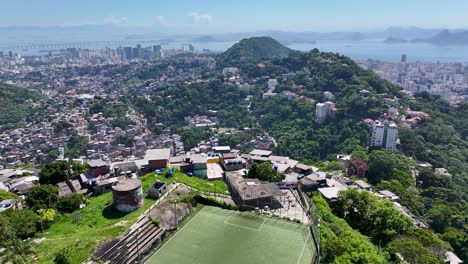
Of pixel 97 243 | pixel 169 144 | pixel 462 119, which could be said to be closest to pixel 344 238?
pixel 97 243

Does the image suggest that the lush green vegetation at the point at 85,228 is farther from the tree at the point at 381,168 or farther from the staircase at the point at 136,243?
the tree at the point at 381,168

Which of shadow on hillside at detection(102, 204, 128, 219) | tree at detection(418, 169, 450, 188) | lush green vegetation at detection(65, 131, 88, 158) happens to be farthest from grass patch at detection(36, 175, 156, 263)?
lush green vegetation at detection(65, 131, 88, 158)

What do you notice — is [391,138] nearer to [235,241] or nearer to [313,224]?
[313,224]

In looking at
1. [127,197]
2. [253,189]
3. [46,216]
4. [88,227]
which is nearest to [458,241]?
[253,189]

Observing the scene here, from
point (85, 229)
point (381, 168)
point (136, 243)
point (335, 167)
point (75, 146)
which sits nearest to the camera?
point (136, 243)

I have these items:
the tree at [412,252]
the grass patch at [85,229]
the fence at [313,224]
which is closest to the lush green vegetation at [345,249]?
the fence at [313,224]

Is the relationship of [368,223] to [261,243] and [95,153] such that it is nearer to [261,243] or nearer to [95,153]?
[261,243]
